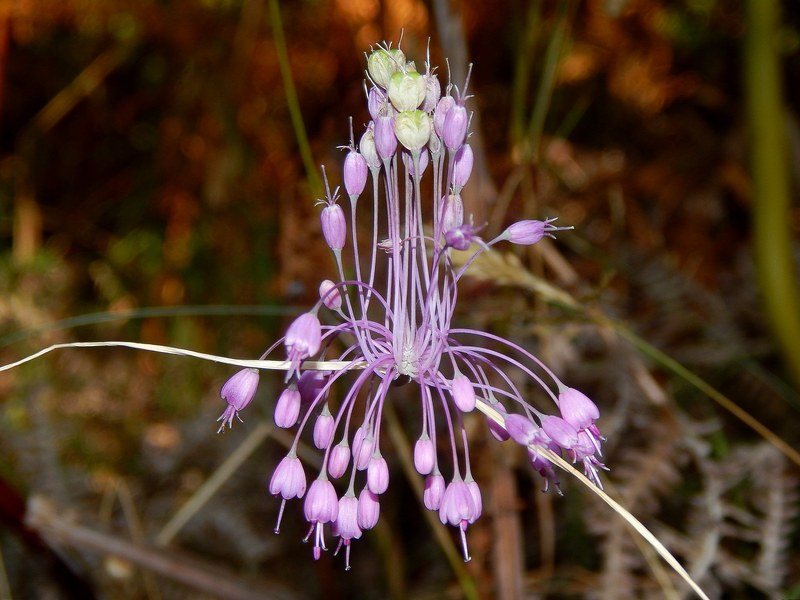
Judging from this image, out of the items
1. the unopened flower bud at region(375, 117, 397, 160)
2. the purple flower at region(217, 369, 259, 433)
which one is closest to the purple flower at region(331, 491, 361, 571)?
the purple flower at region(217, 369, 259, 433)

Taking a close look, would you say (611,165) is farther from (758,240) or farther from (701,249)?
(758,240)

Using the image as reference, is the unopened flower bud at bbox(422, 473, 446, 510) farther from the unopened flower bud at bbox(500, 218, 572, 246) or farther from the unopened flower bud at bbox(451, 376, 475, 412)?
the unopened flower bud at bbox(500, 218, 572, 246)

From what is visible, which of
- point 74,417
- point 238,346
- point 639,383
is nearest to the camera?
point 639,383

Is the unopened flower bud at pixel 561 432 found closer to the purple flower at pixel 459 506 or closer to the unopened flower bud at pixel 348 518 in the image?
the purple flower at pixel 459 506

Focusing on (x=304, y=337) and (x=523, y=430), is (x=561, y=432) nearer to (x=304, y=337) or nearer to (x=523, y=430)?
(x=523, y=430)

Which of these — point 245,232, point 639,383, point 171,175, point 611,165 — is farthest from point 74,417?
point 611,165
